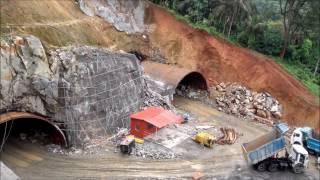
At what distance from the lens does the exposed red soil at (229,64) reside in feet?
130

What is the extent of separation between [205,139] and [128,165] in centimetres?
640

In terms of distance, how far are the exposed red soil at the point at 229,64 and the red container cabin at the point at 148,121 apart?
31.9ft

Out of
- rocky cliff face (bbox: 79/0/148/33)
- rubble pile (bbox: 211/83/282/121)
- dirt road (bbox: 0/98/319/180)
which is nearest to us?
dirt road (bbox: 0/98/319/180)

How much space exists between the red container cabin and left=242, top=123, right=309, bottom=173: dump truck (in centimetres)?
651

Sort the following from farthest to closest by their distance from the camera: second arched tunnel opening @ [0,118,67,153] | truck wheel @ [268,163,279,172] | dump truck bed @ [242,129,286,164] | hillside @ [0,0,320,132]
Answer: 1. hillside @ [0,0,320,132]
2. second arched tunnel opening @ [0,118,67,153]
3. truck wheel @ [268,163,279,172]
4. dump truck bed @ [242,129,286,164]

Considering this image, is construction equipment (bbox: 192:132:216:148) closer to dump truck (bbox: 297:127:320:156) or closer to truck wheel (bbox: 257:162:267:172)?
truck wheel (bbox: 257:162:267:172)

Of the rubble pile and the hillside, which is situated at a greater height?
the hillside

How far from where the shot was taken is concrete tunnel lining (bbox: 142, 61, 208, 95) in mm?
39594

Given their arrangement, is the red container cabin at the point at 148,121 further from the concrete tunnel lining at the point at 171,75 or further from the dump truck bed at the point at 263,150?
the dump truck bed at the point at 263,150

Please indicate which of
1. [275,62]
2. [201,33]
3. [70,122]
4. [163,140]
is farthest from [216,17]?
[70,122]

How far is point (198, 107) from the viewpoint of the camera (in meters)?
41.0

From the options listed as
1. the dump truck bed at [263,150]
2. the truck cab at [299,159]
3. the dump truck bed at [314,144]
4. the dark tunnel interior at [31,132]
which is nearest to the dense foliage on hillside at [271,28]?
the dump truck bed at [314,144]

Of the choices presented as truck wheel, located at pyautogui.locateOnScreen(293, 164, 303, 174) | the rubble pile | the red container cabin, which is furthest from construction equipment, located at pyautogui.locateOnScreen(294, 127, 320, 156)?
the red container cabin

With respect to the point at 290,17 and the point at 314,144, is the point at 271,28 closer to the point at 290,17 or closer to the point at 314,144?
the point at 290,17
